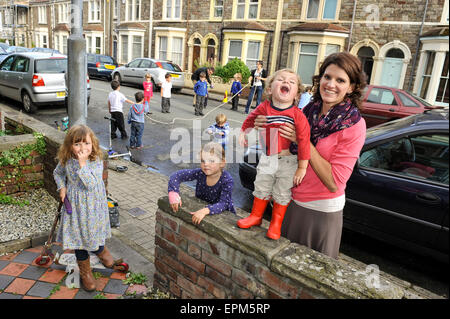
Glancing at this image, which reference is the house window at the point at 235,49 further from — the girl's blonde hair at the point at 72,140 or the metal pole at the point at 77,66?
the girl's blonde hair at the point at 72,140

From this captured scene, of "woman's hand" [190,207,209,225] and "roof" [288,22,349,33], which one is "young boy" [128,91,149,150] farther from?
"roof" [288,22,349,33]

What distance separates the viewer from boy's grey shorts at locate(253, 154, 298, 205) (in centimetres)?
201

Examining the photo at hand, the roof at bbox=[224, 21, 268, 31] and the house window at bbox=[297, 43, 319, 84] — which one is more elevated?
the roof at bbox=[224, 21, 268, 31]

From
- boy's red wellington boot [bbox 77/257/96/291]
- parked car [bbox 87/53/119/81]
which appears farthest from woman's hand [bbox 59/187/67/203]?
parked car [bbox 87/53/119/81]

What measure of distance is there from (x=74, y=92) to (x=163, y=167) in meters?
3.31

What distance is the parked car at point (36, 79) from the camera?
1053 centimetres

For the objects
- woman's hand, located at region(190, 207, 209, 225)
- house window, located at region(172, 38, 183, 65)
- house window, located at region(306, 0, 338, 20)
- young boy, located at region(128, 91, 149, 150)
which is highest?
house window, located at region(306, 0, 338, 20)

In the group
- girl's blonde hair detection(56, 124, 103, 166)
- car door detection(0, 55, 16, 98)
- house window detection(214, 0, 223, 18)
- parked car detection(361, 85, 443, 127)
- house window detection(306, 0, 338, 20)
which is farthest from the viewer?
house window detection(214, 0, 223, 18)

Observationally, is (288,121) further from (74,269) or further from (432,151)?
(74,269)

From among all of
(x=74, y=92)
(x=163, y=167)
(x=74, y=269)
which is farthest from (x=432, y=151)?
(x=163, y=167)

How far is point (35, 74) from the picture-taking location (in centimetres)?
1045

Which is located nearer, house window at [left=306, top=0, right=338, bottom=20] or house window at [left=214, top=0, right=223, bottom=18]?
house window at [left=306, top=0, right=338, bottom=20]

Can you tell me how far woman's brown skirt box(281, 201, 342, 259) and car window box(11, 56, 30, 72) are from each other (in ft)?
37.1

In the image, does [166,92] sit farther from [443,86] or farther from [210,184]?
[443,86]
